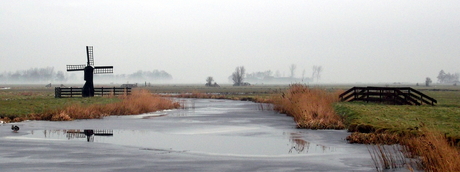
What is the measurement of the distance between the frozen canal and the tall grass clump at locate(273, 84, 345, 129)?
1531 millimetres

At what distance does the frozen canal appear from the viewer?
1634 cm

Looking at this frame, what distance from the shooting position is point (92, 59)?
67.1m

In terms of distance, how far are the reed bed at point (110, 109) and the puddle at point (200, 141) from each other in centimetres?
887

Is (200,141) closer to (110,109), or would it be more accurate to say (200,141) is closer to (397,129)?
(397,129)

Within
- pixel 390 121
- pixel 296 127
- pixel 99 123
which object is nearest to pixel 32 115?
pixel 99 123

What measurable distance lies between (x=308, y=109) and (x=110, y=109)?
17.3m

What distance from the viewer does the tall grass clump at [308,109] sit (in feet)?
97.6

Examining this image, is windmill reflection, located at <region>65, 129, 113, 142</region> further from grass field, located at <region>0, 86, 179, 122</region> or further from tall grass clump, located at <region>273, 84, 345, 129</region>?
tall grass clump, located at <region>273, 84, 345, 129</region>

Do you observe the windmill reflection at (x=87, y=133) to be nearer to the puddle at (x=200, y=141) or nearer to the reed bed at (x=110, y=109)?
the puddle at (x=200, y=141)

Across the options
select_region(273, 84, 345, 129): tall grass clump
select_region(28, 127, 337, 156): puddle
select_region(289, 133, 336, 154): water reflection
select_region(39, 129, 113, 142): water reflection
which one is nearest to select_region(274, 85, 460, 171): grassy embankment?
select_region(273, 84, 345, 129): tall grass clump

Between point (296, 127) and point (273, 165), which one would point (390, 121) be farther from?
point (273, 165)

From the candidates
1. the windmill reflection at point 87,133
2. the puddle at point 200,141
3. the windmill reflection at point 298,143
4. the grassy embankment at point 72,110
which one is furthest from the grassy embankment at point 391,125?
the grassy embankment at point 72,110

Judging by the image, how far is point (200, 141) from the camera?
23531 millimetres

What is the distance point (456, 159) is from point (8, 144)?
17.7 m
